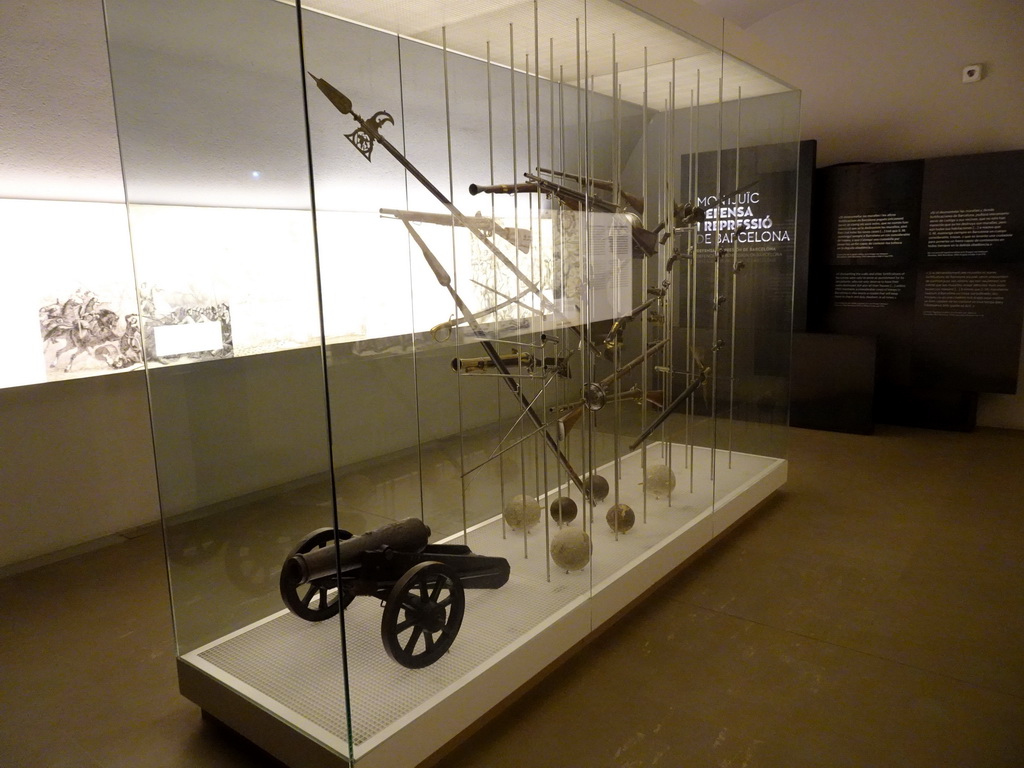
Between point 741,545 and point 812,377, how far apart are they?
8.40 feet

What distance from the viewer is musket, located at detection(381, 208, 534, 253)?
1882mm

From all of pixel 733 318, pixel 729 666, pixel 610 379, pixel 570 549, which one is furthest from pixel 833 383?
pixel 570 549

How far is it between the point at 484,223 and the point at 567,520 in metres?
1.01

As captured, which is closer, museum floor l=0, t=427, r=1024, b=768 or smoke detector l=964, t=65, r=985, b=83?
museum floor l=0, t=427, r=1024, b=768

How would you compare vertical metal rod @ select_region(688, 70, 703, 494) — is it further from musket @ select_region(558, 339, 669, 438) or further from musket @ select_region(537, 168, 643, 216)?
musket @ select_region(537, 168, 643, 216)

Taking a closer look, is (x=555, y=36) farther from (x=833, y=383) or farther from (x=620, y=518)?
(x=833, y=383)

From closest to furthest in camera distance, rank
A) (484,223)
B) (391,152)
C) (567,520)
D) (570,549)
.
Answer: (391,152), (484,223), (570,549), (567,520)

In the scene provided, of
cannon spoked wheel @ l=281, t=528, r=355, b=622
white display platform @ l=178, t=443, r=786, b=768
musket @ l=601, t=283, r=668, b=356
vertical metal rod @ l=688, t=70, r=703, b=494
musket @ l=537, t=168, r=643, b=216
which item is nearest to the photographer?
white display platform @ l=178, t=443, r=786, b=768

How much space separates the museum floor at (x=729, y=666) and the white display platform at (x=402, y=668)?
0.12 m

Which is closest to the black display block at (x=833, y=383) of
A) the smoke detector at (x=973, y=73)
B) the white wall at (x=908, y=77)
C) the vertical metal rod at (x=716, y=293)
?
the white wall at (x=908, y=77)

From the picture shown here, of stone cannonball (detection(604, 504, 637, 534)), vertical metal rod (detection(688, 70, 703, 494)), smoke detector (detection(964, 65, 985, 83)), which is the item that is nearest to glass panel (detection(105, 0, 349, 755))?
stone cannonball (detection(604, 504, 637, 534))

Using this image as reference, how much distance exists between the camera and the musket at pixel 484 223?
1882 mm

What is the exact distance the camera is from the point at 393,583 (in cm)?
181

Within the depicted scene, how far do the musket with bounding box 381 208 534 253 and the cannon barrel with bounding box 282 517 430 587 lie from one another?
783mm
